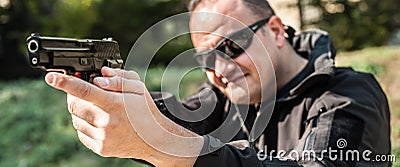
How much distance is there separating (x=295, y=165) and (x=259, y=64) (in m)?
0.69

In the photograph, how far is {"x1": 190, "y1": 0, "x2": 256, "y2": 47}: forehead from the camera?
248 centimetres

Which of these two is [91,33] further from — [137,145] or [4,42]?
[137,145]

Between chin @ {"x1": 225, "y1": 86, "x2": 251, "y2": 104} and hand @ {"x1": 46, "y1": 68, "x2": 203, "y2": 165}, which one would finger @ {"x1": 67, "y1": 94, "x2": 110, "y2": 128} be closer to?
hand @ {"x1": 46, "y1": 68, "x2": 203, "y2": 165}

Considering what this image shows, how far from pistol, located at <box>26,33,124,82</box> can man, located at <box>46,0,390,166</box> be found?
20cm

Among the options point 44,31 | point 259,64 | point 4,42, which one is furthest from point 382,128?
point 4,42

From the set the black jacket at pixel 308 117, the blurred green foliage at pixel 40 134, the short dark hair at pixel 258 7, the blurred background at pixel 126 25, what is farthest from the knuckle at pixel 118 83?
the blurred background at pixel 126 25

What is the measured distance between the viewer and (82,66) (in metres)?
1.44

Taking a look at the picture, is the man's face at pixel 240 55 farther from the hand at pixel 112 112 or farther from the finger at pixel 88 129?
the finger at pixel 88 129

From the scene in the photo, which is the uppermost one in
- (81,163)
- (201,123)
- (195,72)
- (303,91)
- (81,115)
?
(81,115)

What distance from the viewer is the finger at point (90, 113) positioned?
1344 millimetres

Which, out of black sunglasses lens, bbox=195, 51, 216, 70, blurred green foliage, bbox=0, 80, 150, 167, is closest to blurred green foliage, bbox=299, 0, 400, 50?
blurred green foliage, bbox=0, 80, 150, 167

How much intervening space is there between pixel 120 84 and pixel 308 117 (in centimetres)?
108

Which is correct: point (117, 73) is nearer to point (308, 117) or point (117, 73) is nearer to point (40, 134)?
point (308, 117)

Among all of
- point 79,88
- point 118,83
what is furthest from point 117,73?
point 79,88
